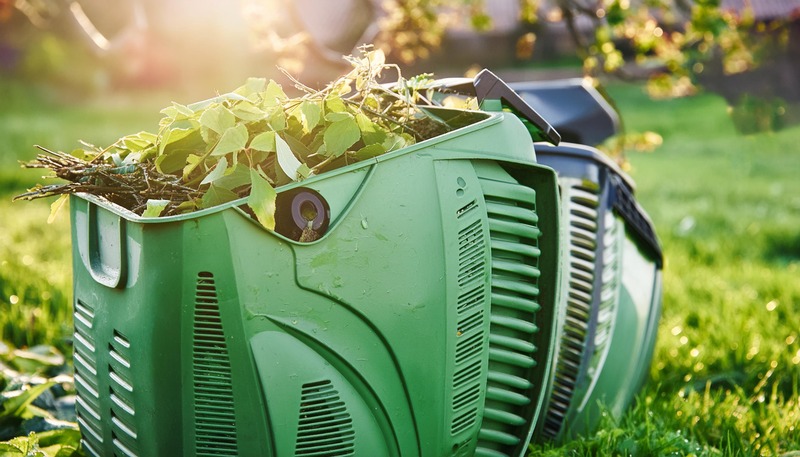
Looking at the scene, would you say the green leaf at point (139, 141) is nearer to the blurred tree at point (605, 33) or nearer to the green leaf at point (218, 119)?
the green leaf at point (218, 119)

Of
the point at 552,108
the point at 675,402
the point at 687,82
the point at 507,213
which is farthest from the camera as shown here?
the point at 687,82

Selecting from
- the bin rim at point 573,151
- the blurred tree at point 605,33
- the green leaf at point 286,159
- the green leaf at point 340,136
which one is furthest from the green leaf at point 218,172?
the blurred tree at point 605,33

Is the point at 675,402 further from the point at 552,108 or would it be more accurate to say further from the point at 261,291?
the point at 261,291

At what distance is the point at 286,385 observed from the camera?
164 centimetres

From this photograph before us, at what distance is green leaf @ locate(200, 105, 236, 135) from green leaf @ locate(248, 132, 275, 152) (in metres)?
0.07

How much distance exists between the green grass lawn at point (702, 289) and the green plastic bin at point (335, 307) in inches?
17.2

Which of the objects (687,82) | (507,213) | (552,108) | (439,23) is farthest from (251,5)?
(507,213)

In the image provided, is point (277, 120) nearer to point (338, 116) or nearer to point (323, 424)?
point (338, 116)

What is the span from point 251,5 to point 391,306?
2477mm

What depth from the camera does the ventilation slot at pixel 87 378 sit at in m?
1.86

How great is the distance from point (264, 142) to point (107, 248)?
0.40 meters

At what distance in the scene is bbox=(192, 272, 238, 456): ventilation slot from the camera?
5.18 feet

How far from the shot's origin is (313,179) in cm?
158

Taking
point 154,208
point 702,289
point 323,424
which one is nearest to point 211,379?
point 323,424
